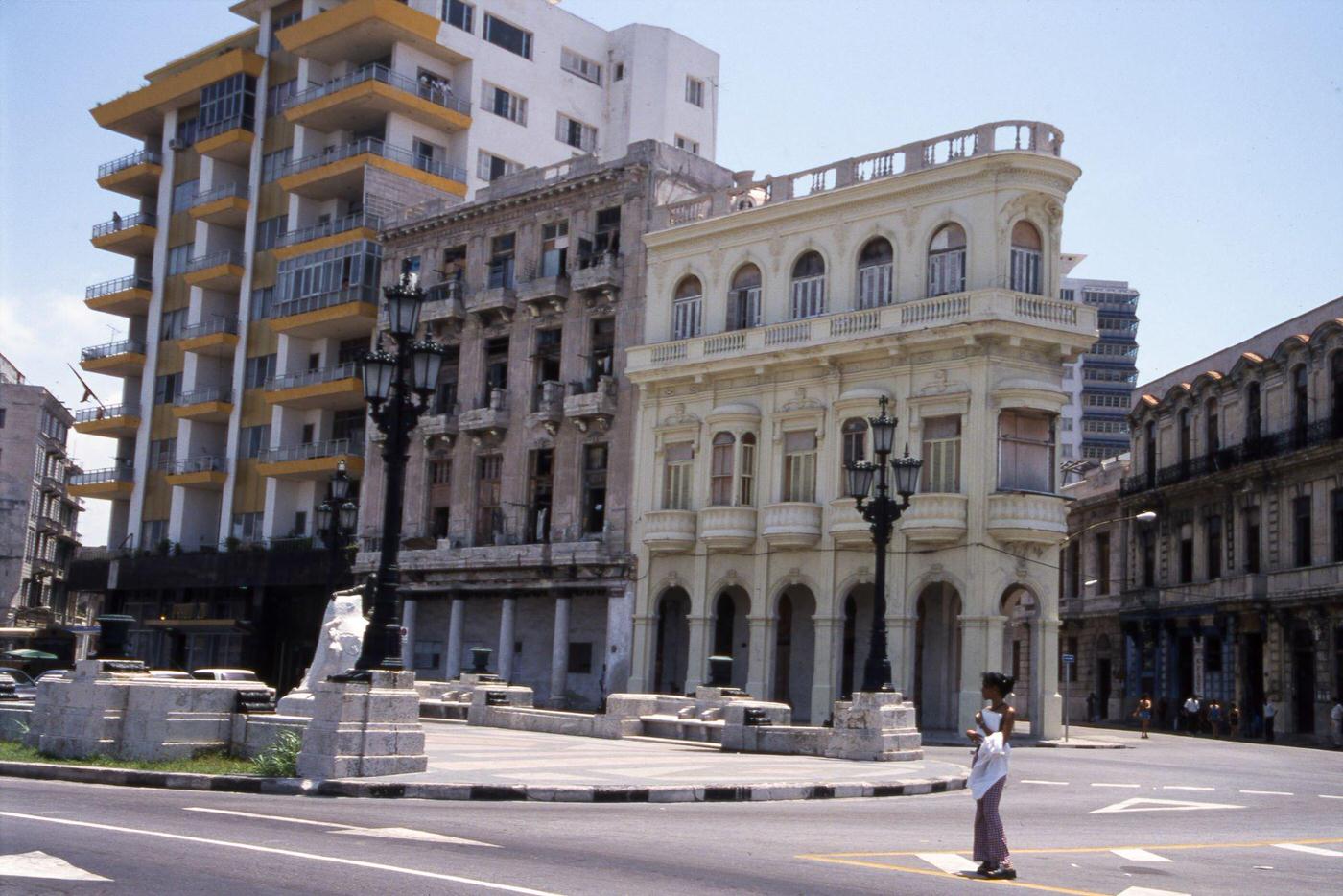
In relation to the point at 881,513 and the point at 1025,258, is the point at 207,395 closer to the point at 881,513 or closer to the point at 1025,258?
the point at 1025,258

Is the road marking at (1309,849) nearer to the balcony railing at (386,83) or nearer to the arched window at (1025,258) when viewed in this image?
the arched window at (1025,258)

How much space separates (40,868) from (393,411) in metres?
9.78

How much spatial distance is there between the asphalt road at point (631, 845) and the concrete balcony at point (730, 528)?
70.8 ft

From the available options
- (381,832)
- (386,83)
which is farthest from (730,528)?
(381,832)

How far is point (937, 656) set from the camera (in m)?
37.8

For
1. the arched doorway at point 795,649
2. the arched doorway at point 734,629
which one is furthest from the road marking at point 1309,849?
the arched doorway at point 734,629

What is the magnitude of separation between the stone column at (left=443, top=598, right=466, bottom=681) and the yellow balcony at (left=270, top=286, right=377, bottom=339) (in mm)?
11353

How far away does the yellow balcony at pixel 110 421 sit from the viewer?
62250mm

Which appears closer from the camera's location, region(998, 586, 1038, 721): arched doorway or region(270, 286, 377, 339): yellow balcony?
region(998, 586, 1038, 721): arched doorway

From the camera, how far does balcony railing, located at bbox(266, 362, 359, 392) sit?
52.0m

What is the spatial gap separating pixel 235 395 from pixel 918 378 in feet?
104

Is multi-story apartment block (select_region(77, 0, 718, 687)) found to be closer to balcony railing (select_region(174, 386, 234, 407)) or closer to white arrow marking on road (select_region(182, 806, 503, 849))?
balcony railing (select_region(174, 386, 234, 407))

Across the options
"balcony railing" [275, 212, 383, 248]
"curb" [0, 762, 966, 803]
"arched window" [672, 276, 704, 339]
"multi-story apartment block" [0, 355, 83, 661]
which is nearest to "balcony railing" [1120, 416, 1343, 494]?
Answer: "arched window" [672, 276, 704, 339]

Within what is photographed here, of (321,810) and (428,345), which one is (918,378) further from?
(321,810)
